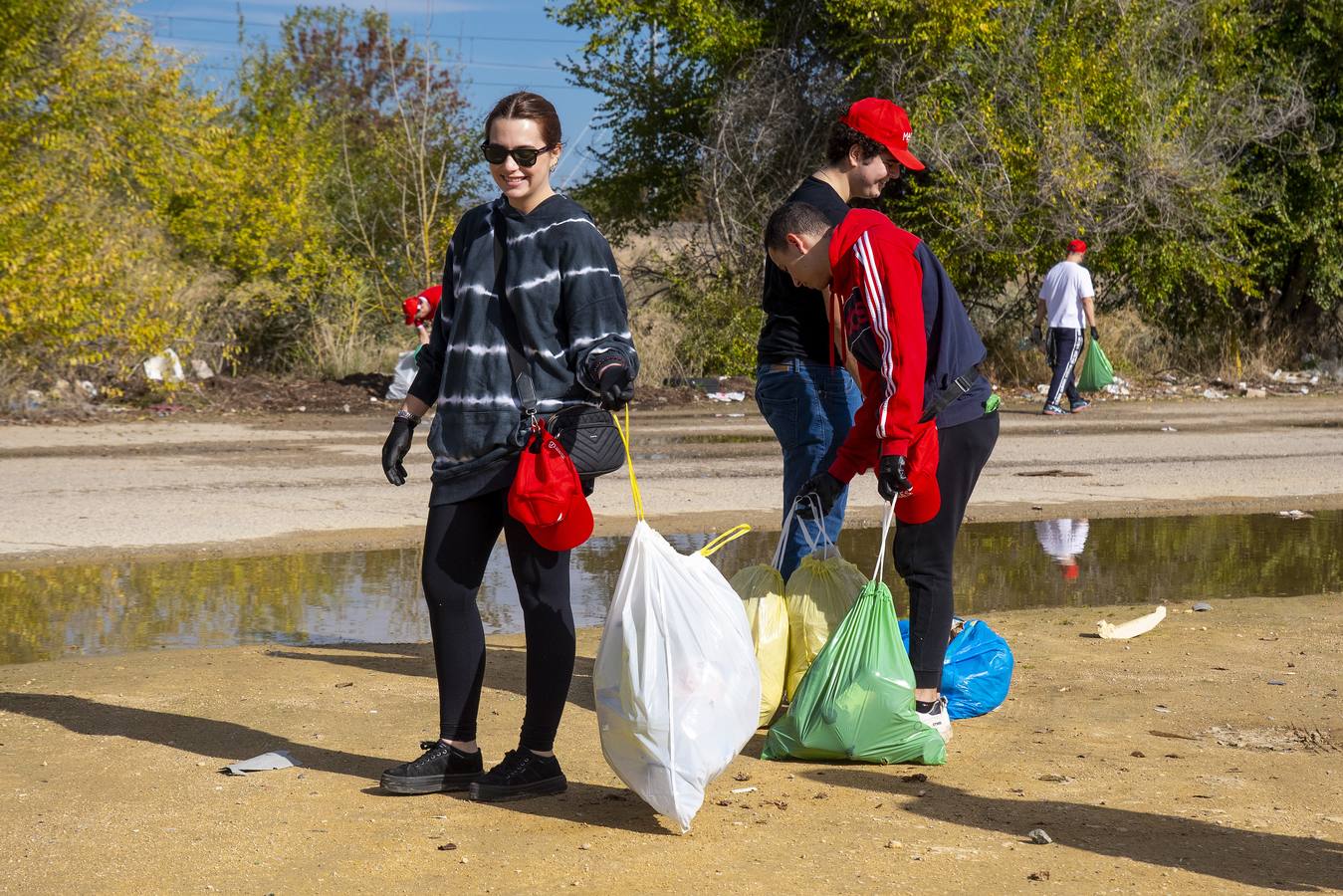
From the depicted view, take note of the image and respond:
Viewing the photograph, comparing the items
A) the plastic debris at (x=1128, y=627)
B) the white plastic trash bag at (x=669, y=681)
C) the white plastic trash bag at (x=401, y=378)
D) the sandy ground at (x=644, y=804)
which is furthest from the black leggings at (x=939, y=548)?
the white plastic trash bag at (x=401, y=378)

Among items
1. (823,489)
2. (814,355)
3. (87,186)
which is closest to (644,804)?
(823,489)

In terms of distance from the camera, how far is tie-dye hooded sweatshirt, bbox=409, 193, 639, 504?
13.3 ft

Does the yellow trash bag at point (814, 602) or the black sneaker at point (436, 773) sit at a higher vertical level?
the yellow trash bag at point (814, 602)

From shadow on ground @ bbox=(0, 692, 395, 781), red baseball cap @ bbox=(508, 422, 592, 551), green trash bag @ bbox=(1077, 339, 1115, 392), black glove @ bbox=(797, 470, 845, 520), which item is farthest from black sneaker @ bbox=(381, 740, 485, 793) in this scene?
green trash bag @ bbox=(1077, 339, 1115, 392)

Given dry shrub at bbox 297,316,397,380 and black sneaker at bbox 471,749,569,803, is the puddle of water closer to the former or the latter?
black sneaker at bbox 471,749,569,803

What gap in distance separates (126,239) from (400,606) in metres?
12.7

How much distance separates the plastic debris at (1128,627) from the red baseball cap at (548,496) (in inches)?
126

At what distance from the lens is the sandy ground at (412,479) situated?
9.27 m

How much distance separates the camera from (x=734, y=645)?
4.07 m

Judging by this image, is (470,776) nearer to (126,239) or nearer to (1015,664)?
(1015,664)

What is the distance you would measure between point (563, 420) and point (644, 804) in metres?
1.11

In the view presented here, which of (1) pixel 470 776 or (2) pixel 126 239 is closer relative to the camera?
(1) pixel 470 776

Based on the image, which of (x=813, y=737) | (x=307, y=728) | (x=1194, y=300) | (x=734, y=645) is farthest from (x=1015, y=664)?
(x=1194, y=300)

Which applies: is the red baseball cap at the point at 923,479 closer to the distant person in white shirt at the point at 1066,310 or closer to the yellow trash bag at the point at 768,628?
the yellow trash bag at the point at 768,628
